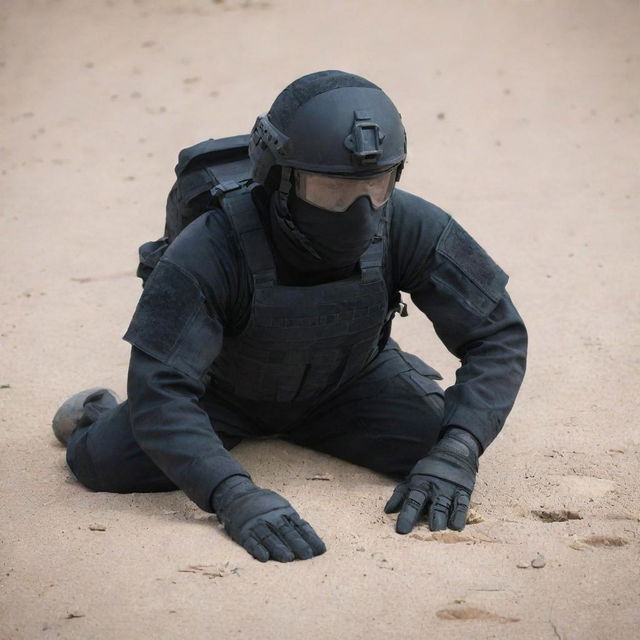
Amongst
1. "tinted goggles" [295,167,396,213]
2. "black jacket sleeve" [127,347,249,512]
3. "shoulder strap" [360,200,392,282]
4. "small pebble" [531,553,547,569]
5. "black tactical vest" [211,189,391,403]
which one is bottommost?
"small pebble" [531,553,547,569]

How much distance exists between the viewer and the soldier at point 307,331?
328cm

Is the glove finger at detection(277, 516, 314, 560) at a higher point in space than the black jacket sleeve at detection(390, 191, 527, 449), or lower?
lower

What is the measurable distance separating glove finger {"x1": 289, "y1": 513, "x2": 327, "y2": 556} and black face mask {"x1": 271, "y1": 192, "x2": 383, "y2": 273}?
780mm

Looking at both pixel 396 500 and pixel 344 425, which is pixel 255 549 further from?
pixel 344 425

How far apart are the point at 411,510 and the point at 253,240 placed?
94 centimetres

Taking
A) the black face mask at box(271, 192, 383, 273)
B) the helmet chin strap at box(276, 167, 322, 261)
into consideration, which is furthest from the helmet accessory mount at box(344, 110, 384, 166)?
the helmet chin strap at box(276, 167, 322, 261)

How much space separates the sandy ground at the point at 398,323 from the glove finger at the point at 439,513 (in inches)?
2.5

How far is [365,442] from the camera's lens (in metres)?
4.01

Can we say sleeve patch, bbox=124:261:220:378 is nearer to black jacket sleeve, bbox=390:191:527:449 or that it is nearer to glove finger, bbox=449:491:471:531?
black jacket sleeve, bbox=390:191:527:449

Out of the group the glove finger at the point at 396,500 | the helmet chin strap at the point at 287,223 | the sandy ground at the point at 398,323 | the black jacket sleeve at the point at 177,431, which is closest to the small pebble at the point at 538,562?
the sandy ground at the point at 398,323

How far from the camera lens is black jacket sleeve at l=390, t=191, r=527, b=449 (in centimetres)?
363

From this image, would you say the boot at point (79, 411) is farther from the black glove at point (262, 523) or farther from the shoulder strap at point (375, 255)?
the shoulder strap at point (375, 255)

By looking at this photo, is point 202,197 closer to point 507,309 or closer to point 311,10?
point 507,309

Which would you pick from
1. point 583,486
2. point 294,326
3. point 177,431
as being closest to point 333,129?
point 294,326
